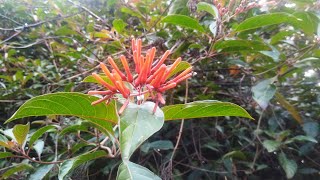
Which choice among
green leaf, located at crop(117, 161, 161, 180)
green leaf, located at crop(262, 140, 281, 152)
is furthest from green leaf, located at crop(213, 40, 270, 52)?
green leaf, located at crop(117, 161, 161, 180)

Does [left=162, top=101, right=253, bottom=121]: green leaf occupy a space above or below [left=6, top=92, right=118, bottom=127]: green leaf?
below

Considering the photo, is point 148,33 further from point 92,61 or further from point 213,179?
point 213,179

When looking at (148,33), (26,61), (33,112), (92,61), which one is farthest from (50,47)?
(33,112)

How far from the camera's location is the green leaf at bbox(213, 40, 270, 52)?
3.32 ft

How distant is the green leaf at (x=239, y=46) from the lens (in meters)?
1.01

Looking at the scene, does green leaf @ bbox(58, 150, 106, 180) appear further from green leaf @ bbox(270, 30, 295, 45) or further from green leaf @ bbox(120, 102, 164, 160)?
green leaf @ bbox(270, 30, 295, 45)

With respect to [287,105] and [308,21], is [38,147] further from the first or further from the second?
[308,21]

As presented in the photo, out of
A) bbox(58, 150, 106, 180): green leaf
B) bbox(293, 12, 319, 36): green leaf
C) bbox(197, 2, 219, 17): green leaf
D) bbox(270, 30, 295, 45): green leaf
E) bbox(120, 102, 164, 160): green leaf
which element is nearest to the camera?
bbox(120, 102, 164, 160): green leaf

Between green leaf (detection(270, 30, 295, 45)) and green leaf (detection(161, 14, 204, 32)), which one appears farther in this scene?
green leaf (detection(270, 30, 295, 45))

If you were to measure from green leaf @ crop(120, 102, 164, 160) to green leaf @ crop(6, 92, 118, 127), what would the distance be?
102 mm

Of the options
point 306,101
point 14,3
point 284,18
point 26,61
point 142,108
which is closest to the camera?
point 142,108

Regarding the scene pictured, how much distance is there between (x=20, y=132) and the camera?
832 mm

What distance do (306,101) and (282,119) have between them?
133mm

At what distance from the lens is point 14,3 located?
6.77ft
